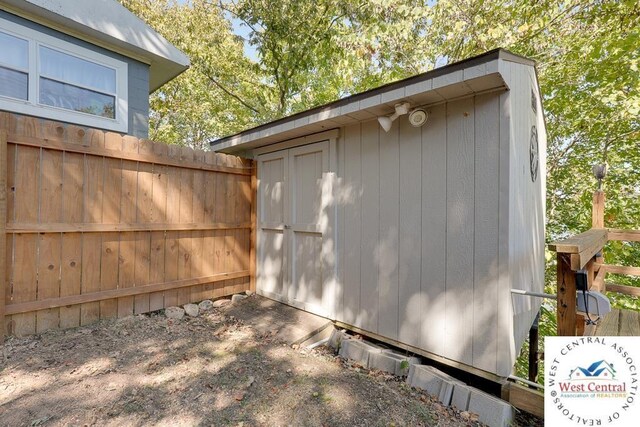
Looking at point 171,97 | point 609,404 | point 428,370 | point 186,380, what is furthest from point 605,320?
point 171,97

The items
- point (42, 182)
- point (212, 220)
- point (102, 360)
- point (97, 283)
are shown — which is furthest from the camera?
point (212, 220)

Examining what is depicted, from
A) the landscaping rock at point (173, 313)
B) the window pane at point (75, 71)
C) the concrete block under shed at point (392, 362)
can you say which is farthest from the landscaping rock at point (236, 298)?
the window pane at point (75, 71)

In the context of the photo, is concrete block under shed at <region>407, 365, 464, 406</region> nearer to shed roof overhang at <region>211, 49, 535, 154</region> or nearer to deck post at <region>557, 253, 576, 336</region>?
deck post at <region>557, 253, 576, 336</region>

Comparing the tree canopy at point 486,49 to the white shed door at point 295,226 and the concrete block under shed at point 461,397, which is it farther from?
the concrete block under shed at point 461,397

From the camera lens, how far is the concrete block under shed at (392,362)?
8.65ft

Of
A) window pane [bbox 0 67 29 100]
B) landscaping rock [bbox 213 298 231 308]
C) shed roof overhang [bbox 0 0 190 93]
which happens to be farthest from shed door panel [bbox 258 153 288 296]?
window pane [bbox 0 67 29 100]

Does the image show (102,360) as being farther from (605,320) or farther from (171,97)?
(171,97)

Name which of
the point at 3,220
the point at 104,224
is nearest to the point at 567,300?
the point at 104,224

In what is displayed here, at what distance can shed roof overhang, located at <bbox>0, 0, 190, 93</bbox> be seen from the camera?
3.77 m

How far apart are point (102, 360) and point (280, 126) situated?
9.27 ft

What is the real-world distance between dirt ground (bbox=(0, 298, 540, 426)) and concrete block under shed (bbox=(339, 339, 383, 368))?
0.11 metres

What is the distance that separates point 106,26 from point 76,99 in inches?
43.4

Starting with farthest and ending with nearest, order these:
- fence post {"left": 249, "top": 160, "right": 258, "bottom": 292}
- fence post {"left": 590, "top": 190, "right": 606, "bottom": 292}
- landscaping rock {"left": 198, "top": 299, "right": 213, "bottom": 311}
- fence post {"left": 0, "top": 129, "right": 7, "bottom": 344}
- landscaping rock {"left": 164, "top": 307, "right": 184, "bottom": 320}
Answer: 1. fence post {"left": 249, "top": 160, "right": 258, "bottom": 292}
2. landscaping rock {"left": 198, "top": 299, "right": 213, "bottom": 311}
3. landscaping rock {"left": 164, "top": 307, "right": 184, "bottom": 320}
4. fence post {"left": 590, "top": 190, "right": 606, "bottom": 292}
5. fence post {"left": 0, "top": 129, "right": 7, "bottom": 344}

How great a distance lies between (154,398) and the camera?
2.10 metres
